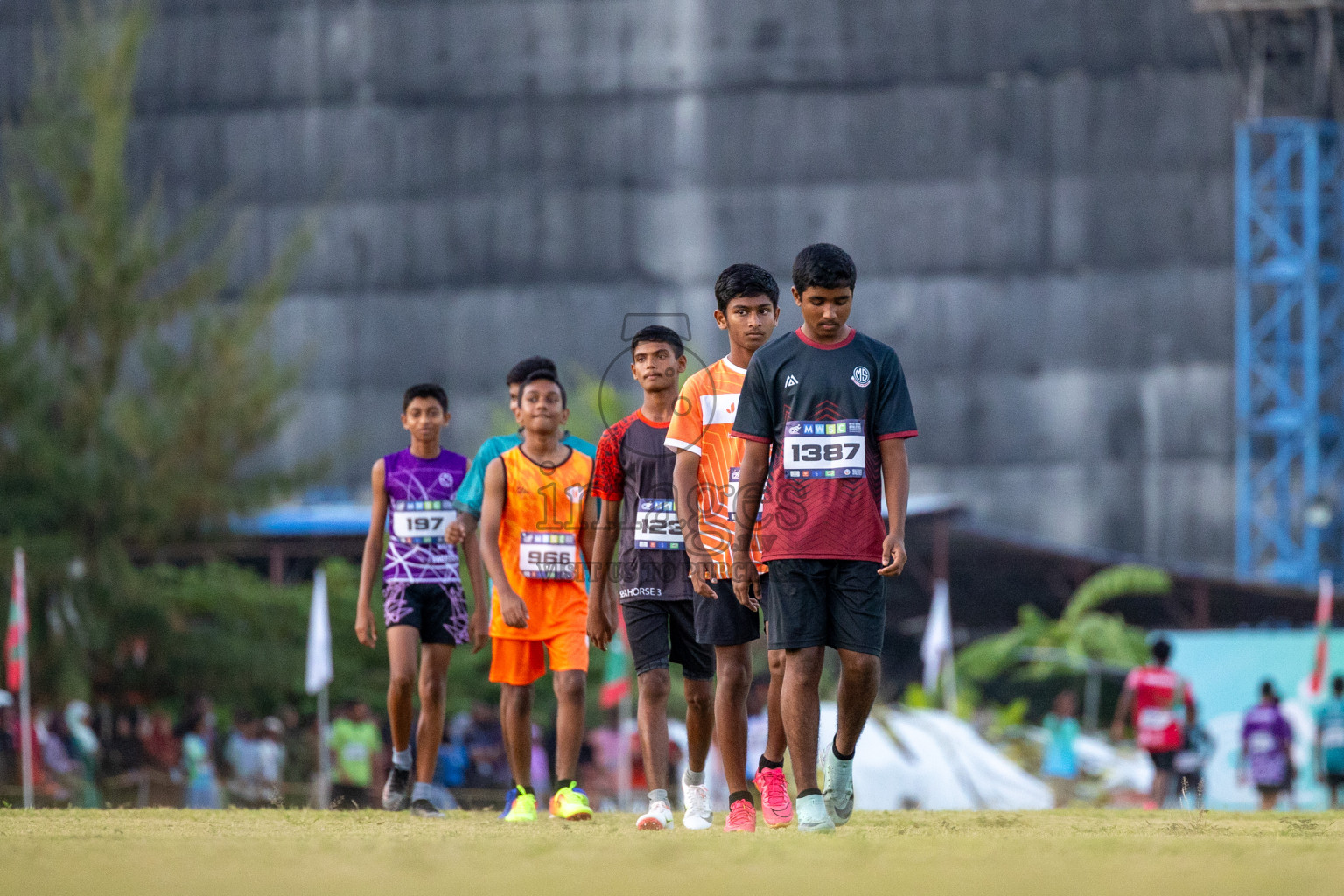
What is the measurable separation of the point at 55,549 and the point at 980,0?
75.2ft

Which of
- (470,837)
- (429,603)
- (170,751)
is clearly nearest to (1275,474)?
(170,751)

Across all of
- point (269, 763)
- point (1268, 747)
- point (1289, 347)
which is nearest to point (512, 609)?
point (1268, 747)

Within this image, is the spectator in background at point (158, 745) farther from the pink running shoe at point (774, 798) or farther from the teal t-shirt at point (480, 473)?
the pink running shoe at point (774, 798)

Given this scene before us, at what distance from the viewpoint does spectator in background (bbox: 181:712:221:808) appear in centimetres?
2128

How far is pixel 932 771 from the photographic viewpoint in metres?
21.5

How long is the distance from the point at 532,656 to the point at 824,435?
2971mm

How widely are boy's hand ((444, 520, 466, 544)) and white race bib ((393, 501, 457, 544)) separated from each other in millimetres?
240

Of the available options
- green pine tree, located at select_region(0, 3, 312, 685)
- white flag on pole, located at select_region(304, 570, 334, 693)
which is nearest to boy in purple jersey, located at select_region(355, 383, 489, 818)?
white flag on pole, located at select_region(304, 570, 334, 693)

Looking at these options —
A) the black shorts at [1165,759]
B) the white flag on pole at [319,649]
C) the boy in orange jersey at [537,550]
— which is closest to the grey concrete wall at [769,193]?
the white flag on pole at [319,649]

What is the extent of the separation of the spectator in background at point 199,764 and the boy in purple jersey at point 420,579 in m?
11.8

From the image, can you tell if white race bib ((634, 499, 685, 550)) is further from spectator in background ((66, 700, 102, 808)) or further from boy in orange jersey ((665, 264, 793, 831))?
spectator in background ((66, 700, 102, 808))

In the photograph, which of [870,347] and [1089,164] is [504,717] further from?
[1089,164]

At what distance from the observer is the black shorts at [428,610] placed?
9977 millimetres

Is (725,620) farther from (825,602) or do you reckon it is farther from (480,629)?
(480,629)
